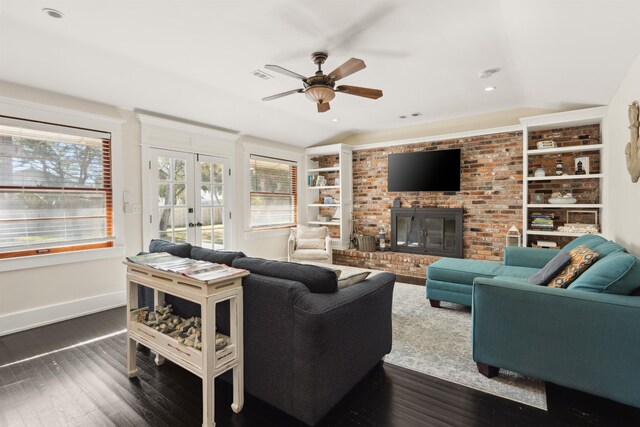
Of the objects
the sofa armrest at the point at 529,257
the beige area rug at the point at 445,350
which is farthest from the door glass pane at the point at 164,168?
the sofa armrest at the point at 529,257

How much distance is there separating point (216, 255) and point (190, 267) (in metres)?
0.38

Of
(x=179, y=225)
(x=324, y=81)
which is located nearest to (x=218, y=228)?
(x=179, y=225)

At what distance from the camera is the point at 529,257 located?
3.53 m

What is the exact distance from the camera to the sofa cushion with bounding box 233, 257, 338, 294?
1.82m

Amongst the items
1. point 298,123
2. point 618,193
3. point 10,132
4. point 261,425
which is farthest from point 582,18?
point 10,132

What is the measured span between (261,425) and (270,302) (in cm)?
66

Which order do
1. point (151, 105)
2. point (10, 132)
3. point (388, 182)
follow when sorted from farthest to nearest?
point (388, 182) < point (151, 105) < point (10, 132)

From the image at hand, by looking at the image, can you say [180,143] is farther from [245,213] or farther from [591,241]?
[591,241]

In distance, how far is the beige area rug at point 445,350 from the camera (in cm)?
204

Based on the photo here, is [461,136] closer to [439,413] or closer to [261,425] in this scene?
[439,413]

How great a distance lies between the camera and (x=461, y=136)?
5016 mm

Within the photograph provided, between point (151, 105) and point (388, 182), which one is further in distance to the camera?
point (388, 182)

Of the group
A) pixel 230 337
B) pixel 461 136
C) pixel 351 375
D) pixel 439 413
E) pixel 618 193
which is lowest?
pixel 439 413

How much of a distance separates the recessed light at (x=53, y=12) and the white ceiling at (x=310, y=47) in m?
0.05
